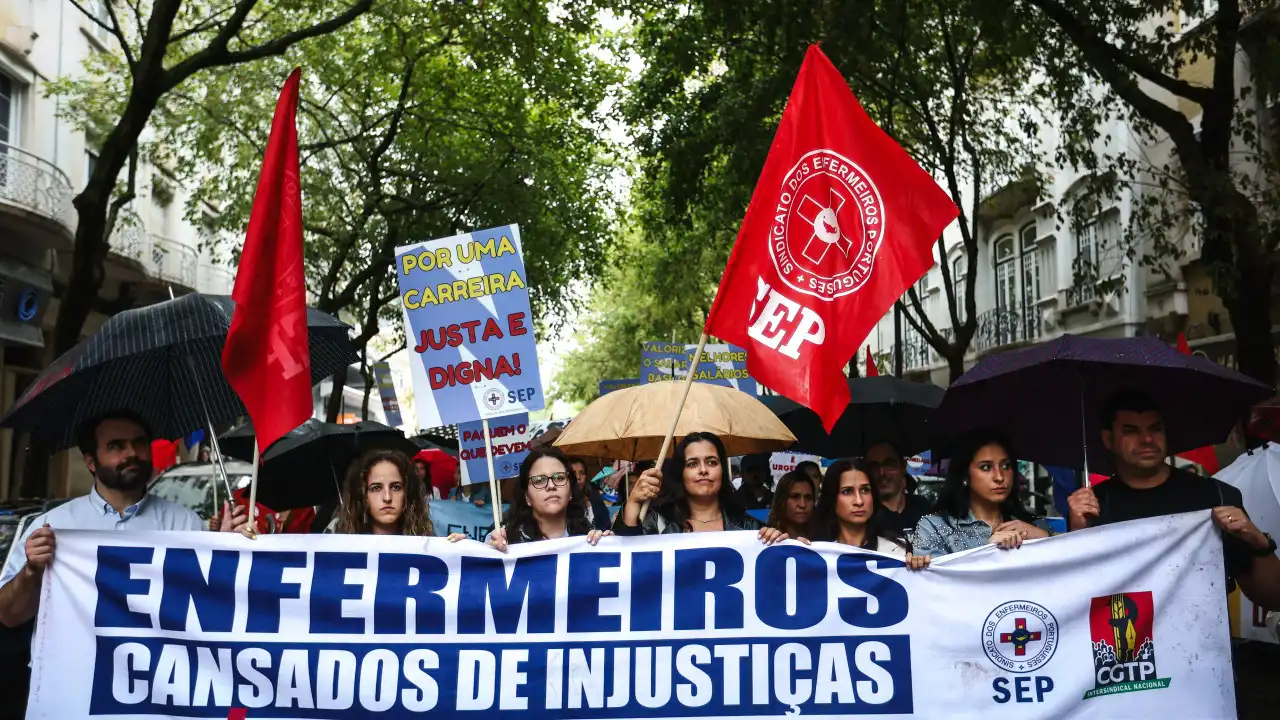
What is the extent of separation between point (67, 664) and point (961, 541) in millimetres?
3471

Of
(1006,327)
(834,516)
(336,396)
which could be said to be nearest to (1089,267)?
(834,516)

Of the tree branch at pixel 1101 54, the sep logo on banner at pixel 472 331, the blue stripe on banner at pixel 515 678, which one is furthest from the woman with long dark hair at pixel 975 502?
the tree branch at pixel 1101 54

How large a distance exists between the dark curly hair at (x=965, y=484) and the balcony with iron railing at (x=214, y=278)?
28.6 m

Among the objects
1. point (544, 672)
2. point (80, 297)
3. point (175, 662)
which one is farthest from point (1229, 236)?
point (80, 297)

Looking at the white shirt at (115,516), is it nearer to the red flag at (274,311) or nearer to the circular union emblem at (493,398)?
the red flag at (274,311)

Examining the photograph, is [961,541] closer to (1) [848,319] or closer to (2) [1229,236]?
(1) [848,319]

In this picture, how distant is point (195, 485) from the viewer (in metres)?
12.5

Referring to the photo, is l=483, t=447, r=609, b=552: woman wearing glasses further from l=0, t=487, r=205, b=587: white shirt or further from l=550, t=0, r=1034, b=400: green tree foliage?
l=550, t=0, r=1034, b=400: green tree foliage

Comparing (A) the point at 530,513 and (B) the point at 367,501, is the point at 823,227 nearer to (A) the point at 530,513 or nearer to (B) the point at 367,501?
(A) the point at 530,513

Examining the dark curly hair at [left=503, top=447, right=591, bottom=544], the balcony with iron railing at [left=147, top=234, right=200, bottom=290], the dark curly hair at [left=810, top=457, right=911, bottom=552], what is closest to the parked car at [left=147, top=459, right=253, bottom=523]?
the dark curly hair at [left=503, top=447, right=591, bottom=544]

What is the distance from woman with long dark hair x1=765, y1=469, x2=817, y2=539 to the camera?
6258mm

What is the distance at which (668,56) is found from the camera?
1716 centimetres

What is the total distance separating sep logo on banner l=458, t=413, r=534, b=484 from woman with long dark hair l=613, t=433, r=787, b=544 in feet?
12.6

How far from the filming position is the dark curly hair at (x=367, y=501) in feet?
17.8
